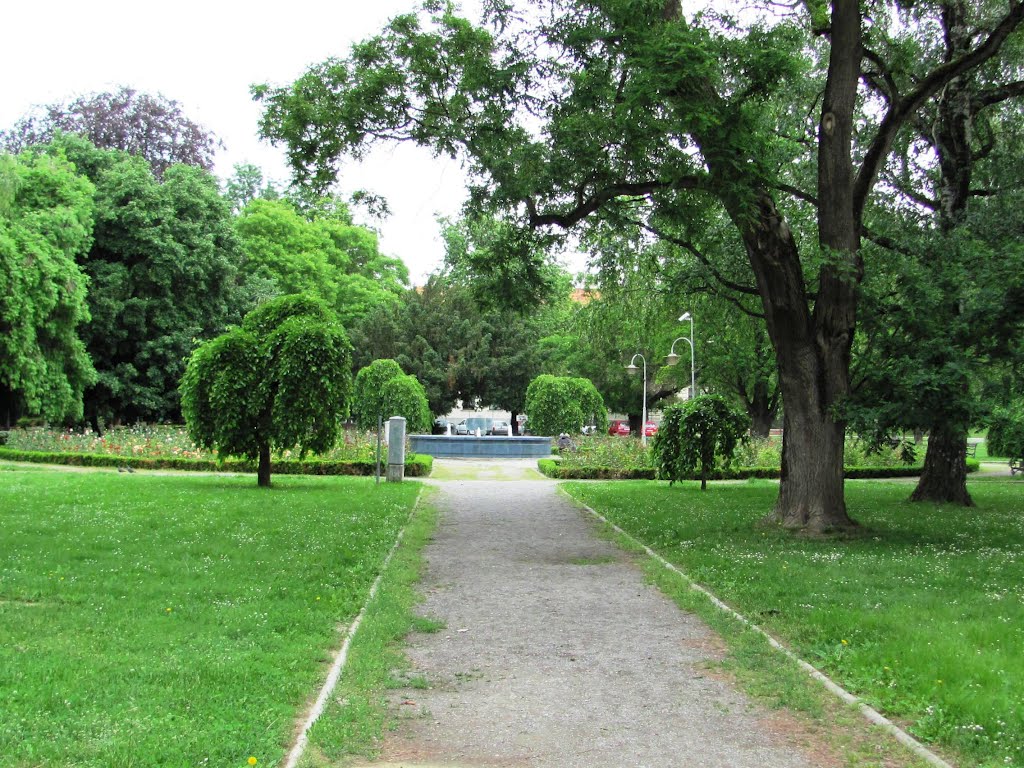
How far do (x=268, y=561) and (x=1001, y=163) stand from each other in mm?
14996

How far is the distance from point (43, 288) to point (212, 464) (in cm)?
1163

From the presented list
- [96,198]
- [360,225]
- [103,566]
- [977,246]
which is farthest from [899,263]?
[360,225]

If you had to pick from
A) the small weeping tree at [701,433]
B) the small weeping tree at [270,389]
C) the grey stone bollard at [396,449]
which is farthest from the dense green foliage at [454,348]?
the small weeping tree at [270,389]

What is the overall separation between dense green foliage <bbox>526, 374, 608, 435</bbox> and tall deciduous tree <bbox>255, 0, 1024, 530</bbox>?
26.7 m

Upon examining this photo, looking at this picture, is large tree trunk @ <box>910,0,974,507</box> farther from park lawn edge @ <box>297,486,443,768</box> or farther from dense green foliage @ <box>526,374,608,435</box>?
dense green foliage @ <box>526,374,608,435</box>

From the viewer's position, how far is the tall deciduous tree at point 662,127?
10.9m

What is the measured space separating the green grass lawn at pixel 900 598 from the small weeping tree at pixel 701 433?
4331 millimetres

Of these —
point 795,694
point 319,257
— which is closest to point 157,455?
point 795,694

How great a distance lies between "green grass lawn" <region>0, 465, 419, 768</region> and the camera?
422cm

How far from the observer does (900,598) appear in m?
7.62

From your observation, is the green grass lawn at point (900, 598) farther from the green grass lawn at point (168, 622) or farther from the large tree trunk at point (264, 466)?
the large tree trunk at point (264, 466)

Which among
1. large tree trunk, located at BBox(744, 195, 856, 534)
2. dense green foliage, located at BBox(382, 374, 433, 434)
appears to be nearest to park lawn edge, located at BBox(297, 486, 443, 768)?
large tree trunk, located at BBox(744, 195, 856, 534)

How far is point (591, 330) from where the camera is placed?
66.9 ft

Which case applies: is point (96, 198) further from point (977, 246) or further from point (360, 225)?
point (977, 246)
